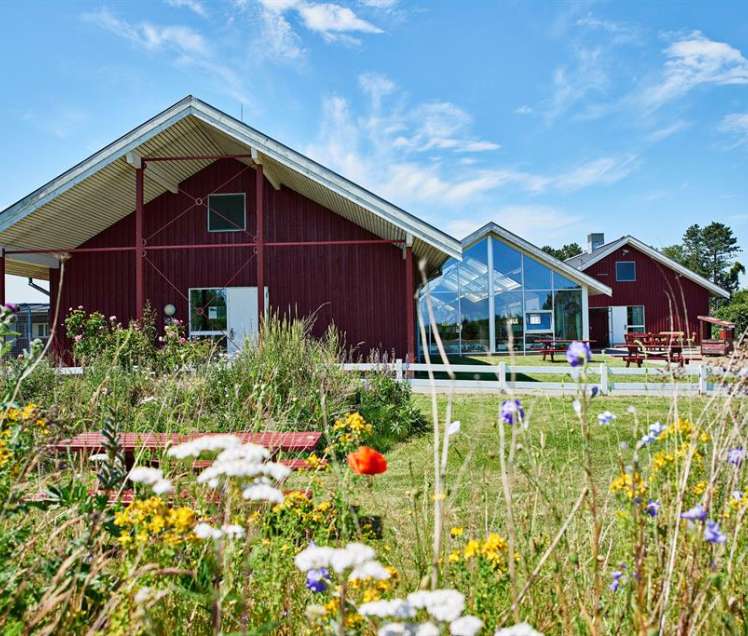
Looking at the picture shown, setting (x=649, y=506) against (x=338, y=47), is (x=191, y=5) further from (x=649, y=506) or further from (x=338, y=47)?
(x=649, y=506)

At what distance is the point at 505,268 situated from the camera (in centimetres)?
2178

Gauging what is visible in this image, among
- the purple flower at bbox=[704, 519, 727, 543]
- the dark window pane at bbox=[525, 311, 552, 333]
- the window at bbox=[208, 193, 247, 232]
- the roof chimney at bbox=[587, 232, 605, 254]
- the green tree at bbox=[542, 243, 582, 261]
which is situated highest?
the green tree at bbox=[542, 243, 582, 261]

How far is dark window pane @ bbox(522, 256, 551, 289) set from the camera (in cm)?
2194

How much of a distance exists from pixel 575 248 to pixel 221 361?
8982 cm

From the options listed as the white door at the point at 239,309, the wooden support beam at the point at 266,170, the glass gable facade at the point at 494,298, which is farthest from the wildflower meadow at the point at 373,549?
the glass gable facade at the point at 494,298

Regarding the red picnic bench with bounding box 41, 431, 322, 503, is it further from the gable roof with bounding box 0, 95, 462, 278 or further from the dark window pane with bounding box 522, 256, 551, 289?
the dark window pane with bounding box 522, 256, 551, 289

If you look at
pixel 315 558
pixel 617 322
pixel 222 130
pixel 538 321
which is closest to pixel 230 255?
pixel 222 130

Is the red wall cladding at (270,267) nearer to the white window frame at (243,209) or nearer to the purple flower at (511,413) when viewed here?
the white window frame at (243,209)

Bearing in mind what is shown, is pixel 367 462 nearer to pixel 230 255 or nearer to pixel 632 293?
pixel 230 255

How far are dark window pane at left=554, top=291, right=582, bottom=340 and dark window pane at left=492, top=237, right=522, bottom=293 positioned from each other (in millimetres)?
1836

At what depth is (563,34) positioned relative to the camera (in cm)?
936

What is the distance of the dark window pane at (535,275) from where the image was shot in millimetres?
21938

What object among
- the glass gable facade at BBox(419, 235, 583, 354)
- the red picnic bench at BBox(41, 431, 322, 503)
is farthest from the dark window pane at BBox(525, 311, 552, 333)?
the red picnic bench at BBox(41, 431, 322, 503)

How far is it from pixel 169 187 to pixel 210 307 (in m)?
3.31
